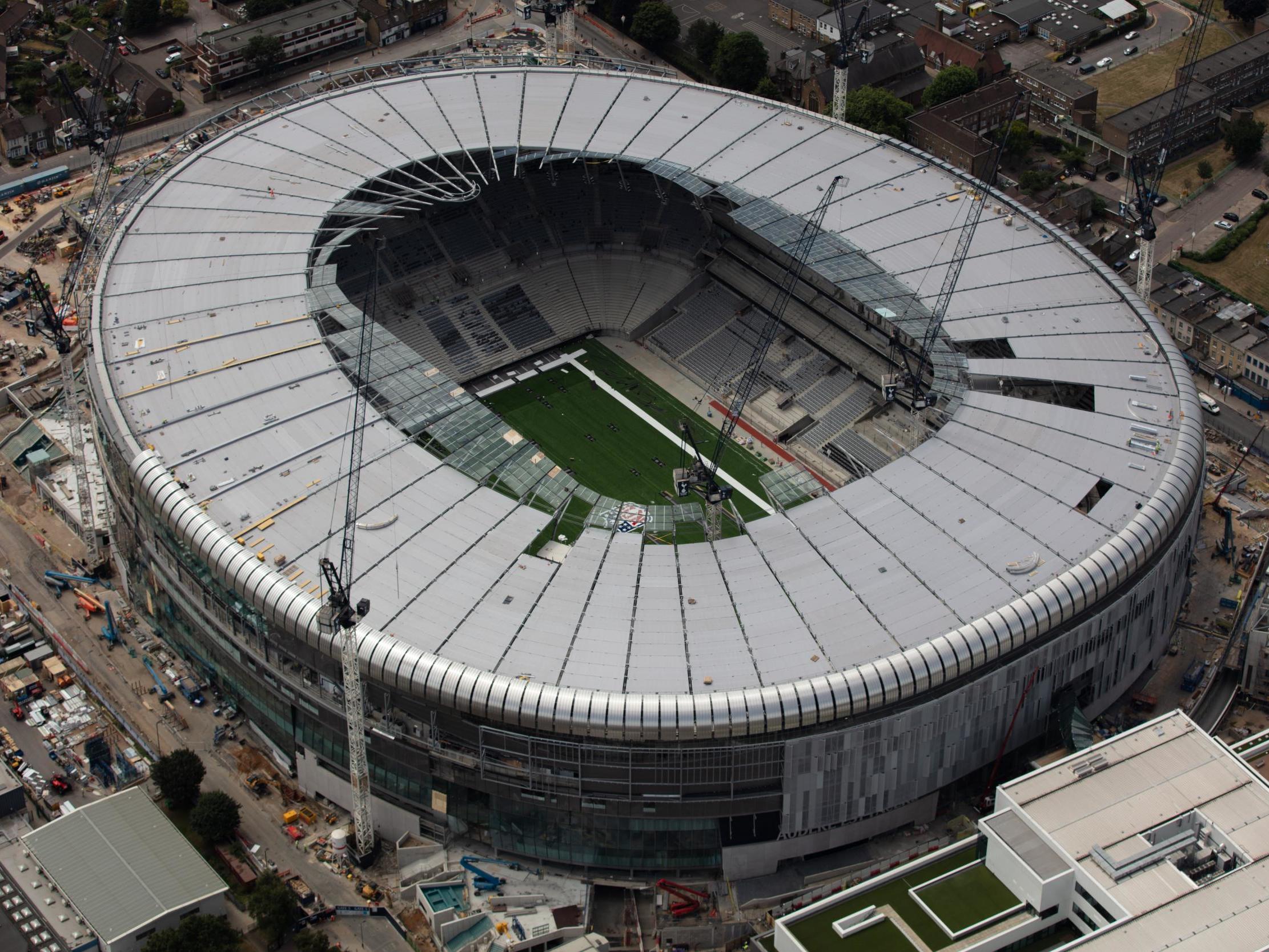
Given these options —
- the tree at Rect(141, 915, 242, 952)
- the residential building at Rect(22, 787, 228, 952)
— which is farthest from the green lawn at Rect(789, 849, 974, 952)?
the residential building at Rect(22, 787, 228, 952)

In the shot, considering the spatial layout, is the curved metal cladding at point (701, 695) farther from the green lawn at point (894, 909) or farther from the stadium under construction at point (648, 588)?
the green lawn at point (894, 909)

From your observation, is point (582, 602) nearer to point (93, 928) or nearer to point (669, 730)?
point (669, 730)

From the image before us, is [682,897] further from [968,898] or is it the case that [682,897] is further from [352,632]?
[352,632]

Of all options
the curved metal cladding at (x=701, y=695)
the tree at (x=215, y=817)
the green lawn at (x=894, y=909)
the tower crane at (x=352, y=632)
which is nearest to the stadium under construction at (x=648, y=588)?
the curved metal cladding at (x=701, y=695)

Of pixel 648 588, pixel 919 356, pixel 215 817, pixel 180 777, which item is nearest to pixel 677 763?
pixel 648 588

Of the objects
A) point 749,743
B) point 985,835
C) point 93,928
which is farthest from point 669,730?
point 93,928
